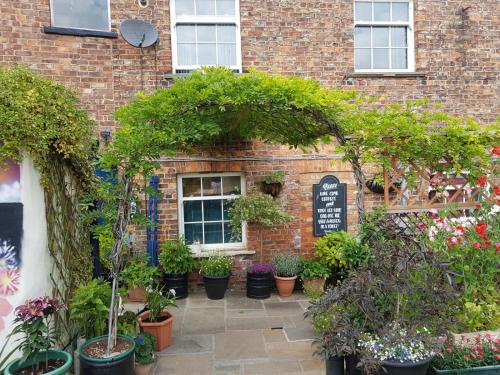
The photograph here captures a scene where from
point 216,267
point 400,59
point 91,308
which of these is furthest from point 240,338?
point 400,59

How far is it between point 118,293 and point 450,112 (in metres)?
6.14

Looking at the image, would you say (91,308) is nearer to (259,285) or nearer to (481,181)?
(259,285)

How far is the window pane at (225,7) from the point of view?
608 centimetres

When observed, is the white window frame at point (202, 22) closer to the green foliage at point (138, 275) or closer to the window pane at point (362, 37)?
the window pane at point (362, 37)

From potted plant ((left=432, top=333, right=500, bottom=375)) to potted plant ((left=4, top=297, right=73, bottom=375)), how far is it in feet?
9.55

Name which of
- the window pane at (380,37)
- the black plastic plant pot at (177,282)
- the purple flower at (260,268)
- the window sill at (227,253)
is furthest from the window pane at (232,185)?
the window pane at (380,37)

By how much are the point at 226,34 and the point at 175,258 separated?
3.78m

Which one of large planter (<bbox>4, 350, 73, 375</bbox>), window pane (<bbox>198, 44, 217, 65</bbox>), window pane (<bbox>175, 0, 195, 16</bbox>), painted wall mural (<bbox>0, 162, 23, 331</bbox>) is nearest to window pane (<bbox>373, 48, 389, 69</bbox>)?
window pane (<bbox>198, 44, 217, 65</bbox>)

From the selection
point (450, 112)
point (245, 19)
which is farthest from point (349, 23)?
point (450, 112)

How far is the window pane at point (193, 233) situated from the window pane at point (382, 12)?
4.81 meters

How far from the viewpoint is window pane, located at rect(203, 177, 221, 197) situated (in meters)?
6.32

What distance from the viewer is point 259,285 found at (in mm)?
5828

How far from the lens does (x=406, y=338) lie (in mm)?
2689

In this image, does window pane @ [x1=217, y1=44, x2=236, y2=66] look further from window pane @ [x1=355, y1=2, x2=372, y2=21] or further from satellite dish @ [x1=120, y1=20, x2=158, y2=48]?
window pane @ [x1=355, y1=2, x2=372, y2=21]
